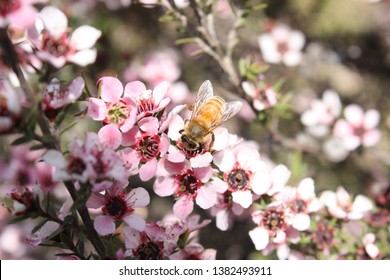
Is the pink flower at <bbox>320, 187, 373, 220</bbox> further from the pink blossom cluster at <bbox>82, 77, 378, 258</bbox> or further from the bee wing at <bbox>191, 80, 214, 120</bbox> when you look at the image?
the bee wing at <bbox>191, 80, 214, 120</bbox>

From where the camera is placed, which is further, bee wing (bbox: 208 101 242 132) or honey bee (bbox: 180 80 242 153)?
bee wing (bbox: 208 101 242 132)

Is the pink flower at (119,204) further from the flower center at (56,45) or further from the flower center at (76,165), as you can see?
the flower center at (56,45)

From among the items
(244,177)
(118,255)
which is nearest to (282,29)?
(244,177)

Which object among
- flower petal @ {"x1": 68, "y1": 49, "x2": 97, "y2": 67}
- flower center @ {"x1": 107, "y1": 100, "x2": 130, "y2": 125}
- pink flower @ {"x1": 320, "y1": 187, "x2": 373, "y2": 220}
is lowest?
pink flower @ {"x1": 320, "y1": 187, "x2": 373, "y2": 220}

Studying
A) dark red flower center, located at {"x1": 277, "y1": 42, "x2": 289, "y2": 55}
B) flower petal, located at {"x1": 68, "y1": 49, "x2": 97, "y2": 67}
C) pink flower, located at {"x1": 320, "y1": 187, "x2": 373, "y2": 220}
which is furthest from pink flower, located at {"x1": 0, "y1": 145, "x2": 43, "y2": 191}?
dark red flower center, located at {"x1": 277, "y1": 42, "x2": 289, "y2": 55}

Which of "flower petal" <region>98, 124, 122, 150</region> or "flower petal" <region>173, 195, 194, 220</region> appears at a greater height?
"flower petal" <region>98, 124, 122, 150</region>
